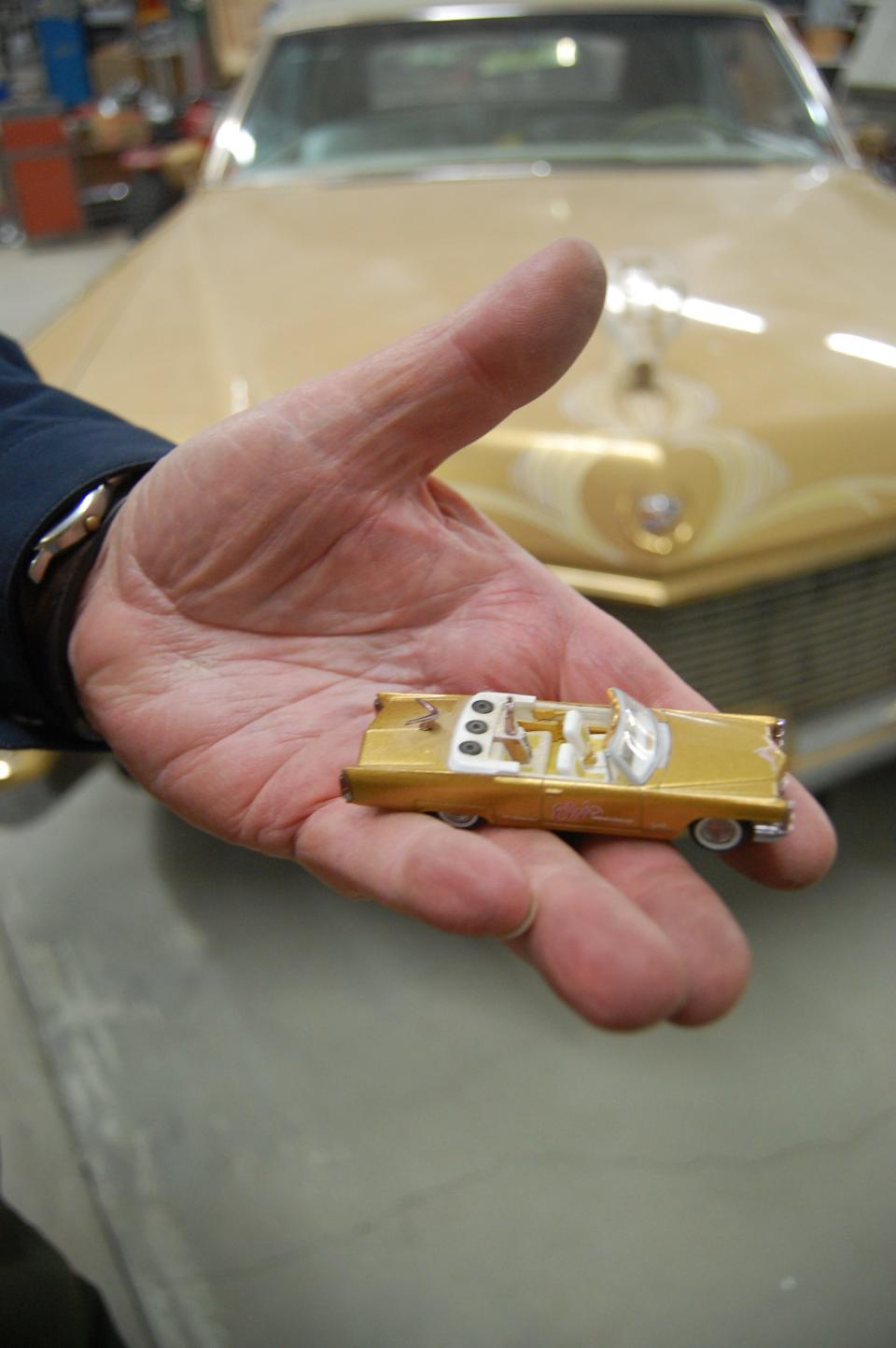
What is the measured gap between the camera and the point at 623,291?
184cm

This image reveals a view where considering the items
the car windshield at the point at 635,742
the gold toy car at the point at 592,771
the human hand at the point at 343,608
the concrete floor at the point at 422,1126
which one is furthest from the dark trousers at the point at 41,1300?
the car windshield at the point at 635,742

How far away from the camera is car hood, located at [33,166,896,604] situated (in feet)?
5.33

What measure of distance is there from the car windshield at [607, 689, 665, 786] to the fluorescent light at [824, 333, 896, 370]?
1129mm

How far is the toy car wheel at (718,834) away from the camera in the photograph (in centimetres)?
95

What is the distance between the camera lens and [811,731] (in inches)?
76.5

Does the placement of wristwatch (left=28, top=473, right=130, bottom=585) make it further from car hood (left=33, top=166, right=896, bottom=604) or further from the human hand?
car hood (left=33, top=166, right=896, bottom=604)

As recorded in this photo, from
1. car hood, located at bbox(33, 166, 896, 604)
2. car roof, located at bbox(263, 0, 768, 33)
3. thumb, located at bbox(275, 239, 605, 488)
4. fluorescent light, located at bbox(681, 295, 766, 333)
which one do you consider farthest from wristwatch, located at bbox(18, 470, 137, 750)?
car roof, located at bbox(263, 0, 768, 33)

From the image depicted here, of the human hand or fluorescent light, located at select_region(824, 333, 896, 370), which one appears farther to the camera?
fluorescent light, located at select_region(824, 333, 896, 370)

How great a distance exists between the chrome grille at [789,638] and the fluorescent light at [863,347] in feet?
1.16

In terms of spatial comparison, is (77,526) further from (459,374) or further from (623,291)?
(623,291)

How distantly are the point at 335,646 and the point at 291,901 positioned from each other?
1.12 metres

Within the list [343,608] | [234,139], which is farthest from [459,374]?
[234,139]

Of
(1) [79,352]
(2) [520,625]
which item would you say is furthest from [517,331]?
(1) [79,352]

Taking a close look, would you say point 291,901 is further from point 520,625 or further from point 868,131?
point 868,131
